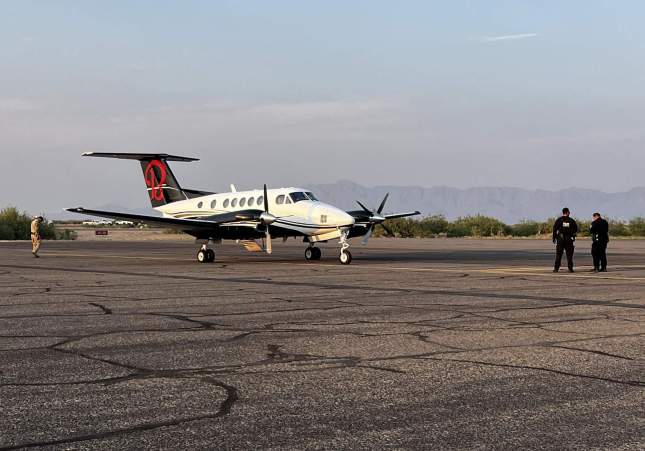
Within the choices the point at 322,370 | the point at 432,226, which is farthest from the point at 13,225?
the point at 322,370

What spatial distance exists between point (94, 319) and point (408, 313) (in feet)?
16.7

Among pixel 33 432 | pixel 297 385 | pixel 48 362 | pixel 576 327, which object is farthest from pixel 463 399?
pixel 576 327

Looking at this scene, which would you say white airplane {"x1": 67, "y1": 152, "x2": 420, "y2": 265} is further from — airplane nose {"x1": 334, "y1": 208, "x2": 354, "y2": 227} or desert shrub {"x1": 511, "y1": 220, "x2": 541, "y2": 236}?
desert shrub {"x1": 511, "y1": 220, "x2": 541, "y2": 236}

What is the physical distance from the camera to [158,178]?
116ft

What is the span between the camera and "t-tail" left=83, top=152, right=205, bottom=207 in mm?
34844

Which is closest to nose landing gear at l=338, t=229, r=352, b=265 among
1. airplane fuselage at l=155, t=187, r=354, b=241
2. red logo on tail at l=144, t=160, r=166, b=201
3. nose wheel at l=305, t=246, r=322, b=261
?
airplane fuselage at l=155, t=187, r=354, b=241

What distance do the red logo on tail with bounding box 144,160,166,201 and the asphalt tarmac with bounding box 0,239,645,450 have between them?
18521 mm

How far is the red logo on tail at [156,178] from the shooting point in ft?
116

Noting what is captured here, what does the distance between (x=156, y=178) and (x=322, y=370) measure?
28.5m

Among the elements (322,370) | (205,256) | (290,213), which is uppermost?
(290,213)

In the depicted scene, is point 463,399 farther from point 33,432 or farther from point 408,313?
point 408,313

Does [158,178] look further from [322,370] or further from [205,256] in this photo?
[322,370]

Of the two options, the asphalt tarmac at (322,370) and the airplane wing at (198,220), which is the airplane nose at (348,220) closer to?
the airplane wing at (198,220)

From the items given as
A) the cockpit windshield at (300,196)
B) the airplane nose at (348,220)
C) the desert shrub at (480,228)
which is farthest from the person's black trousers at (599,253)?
the desert shrub at (480,228)
